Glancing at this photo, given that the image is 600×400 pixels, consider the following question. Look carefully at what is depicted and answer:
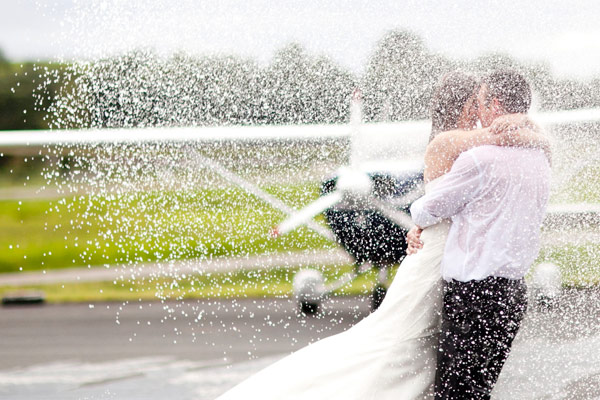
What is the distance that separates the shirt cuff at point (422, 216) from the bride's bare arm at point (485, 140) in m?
0.12

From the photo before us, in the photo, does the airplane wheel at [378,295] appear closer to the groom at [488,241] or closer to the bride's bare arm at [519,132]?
the groom at [488,241]

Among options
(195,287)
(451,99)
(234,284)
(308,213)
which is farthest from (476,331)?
(195,287)

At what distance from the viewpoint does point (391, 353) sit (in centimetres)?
316

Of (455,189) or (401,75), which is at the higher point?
(401,75)

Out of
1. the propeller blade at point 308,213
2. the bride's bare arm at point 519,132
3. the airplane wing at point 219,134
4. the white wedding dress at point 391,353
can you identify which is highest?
the airplane wing at point 219,134

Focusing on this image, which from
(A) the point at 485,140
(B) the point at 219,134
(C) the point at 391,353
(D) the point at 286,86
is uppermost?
(D) the point at 286,86

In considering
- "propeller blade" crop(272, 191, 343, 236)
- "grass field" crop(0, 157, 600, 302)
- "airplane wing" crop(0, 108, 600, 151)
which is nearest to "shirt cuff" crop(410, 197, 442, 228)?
"propeller blade" crop(272, 191, 343, 236)

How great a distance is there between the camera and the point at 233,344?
5.57 meters

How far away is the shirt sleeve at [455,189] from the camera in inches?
109

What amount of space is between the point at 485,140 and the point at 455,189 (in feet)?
0.66

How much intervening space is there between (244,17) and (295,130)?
5.52 ft

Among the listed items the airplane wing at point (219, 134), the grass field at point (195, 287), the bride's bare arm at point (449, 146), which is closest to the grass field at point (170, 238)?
the grass field at point (195, 287)

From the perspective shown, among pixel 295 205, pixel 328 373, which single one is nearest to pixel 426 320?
pixel 328 373

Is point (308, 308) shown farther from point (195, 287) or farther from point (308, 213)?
point (195, 287)
